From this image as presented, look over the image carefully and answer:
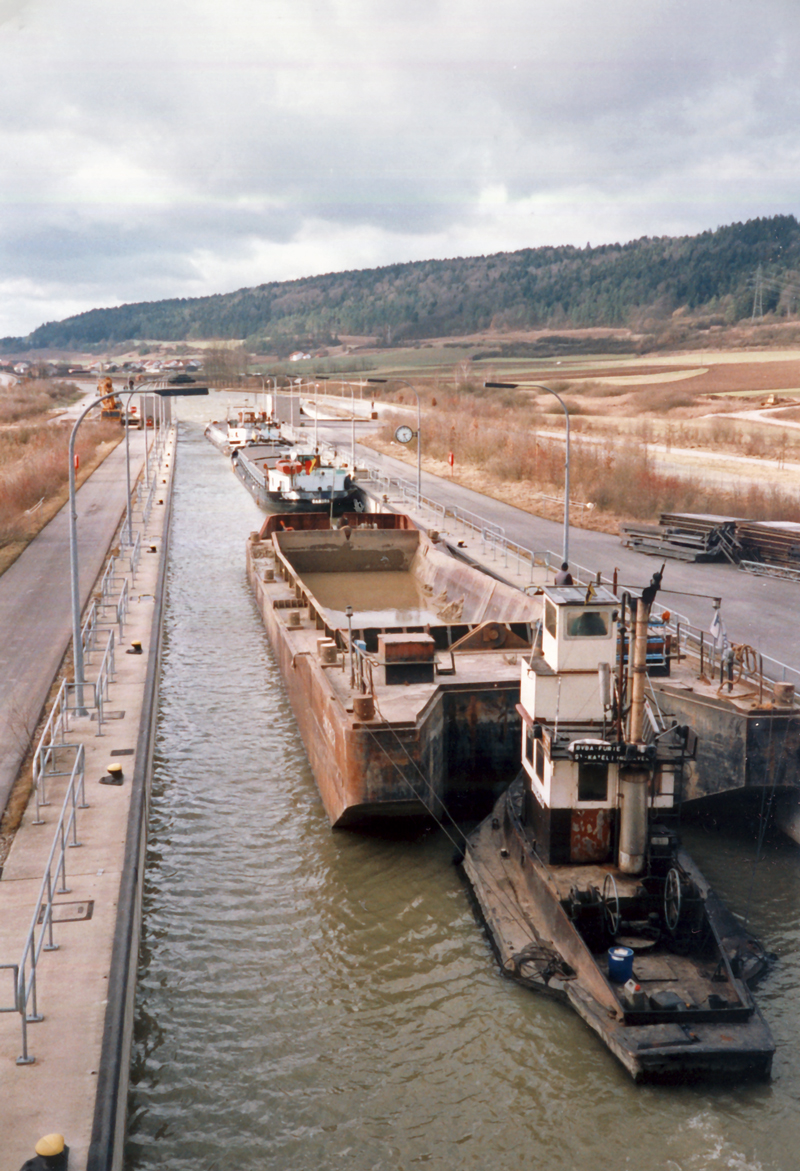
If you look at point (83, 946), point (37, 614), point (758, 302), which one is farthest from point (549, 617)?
point (758, 302)

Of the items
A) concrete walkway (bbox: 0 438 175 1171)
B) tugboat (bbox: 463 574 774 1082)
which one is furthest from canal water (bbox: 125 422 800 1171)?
concrete walkway (bbox: 0 438 175 1171)

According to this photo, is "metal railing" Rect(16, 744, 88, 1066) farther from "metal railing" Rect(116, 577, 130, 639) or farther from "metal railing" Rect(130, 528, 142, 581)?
"metal railing" Rect(130, 528, 142, 581)

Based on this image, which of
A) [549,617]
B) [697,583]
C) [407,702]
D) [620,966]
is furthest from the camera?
[697,583]

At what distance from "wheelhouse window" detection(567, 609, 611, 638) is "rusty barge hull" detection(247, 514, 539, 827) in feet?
12.6

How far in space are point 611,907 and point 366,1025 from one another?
13.4ft

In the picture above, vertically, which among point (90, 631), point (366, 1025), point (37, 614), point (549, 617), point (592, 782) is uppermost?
point (549, 617)

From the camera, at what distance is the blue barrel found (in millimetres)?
14570

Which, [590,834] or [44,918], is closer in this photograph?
[44,918]

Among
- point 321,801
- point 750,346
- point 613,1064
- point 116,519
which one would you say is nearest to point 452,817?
point 321,801

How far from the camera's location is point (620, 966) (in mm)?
14586

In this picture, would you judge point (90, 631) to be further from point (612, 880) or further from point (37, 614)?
point (612, 880)

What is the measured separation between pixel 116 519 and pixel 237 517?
35.6 ft

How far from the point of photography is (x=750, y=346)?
171 meters

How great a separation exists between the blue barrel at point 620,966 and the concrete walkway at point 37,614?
11047 mm
